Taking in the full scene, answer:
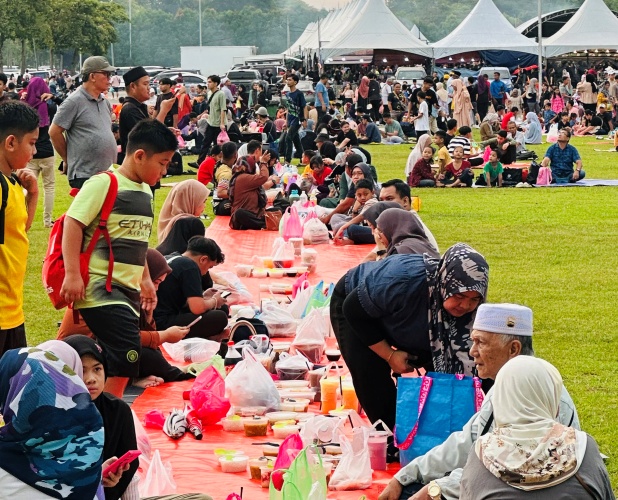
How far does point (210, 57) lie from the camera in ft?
235

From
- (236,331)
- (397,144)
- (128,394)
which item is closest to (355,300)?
(128,394)

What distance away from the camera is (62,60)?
9325cm

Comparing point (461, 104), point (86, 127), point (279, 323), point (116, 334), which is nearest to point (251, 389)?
point (116, 334)

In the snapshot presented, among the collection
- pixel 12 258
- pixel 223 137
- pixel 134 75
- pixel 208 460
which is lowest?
pixel 208 460

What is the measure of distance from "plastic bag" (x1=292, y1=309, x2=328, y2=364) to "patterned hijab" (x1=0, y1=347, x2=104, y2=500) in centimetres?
391

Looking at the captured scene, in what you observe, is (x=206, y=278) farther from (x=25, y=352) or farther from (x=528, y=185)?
(x=528, y=185)

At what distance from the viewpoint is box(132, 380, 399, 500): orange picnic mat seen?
545 cm

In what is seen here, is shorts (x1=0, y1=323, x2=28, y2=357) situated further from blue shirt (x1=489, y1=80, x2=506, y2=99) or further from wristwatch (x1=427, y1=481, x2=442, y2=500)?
blue shirt (x1=489, y1=80, x2=506, y2=99)

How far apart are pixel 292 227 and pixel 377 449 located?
678 centimetres

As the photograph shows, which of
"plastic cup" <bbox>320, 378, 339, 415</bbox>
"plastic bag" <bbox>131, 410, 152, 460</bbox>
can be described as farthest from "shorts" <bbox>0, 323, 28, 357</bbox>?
"plastic cup" <bbox>320, 378, 339, 415</bbox>

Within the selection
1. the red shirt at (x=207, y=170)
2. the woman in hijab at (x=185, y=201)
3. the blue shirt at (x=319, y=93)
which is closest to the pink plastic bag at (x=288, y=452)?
the woman in hijab at (x=185, y=201)

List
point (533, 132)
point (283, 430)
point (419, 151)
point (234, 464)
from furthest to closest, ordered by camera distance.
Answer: point (533, 132)
point (419, 151)
point (283, 430)
point (234, 464)

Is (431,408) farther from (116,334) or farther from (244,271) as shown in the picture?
(244,271)

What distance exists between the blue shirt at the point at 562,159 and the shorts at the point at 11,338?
49.2 feet
